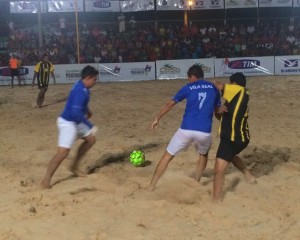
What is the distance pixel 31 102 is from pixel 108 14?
1377 centimetres

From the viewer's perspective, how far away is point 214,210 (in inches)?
223

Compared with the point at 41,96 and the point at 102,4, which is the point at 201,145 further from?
the point at 102,4

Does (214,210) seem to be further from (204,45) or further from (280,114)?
(204,45)

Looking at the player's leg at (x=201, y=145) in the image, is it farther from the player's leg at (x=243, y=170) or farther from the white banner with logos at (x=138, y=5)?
the white banner with logos at (x=138, y=5)

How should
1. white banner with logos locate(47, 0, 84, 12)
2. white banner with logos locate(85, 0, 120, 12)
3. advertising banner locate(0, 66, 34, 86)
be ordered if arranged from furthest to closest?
1. white banner with logos locate(85, 0, 120, 12)
2. white banner with logos locate(47, 0, 84, 12)
3. advertising banner locate(0, 66, 34, 86)

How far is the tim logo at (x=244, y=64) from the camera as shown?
2391 cm

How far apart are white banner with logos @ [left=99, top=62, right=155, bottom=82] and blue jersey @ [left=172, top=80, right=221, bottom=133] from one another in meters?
17.3

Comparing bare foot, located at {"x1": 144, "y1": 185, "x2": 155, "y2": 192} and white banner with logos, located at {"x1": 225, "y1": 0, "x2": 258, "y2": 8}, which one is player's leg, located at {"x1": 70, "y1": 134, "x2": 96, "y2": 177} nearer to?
bare foot, located at {"x1": 144, "y1": 185, "x2": 155, "y2": 192}

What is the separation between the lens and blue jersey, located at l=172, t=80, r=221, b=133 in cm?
609

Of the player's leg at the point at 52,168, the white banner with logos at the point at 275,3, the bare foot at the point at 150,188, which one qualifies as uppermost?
the white banner with logos at the point at 275,3

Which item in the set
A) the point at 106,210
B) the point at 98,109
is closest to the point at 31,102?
the point at 98,109

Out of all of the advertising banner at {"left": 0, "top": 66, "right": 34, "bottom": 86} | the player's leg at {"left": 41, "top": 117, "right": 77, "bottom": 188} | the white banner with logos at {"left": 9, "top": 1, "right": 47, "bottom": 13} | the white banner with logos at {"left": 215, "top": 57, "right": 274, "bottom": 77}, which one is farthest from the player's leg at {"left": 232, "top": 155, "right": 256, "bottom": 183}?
the white banner with logos at {"left": 9, "top": 1, "right": 47, "bottom": 13}

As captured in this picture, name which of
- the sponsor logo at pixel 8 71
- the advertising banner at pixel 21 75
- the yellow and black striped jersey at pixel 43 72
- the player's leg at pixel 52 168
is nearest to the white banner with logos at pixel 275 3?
the advertising banner at pixel 21 75

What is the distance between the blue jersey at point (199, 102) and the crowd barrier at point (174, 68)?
1713cm
